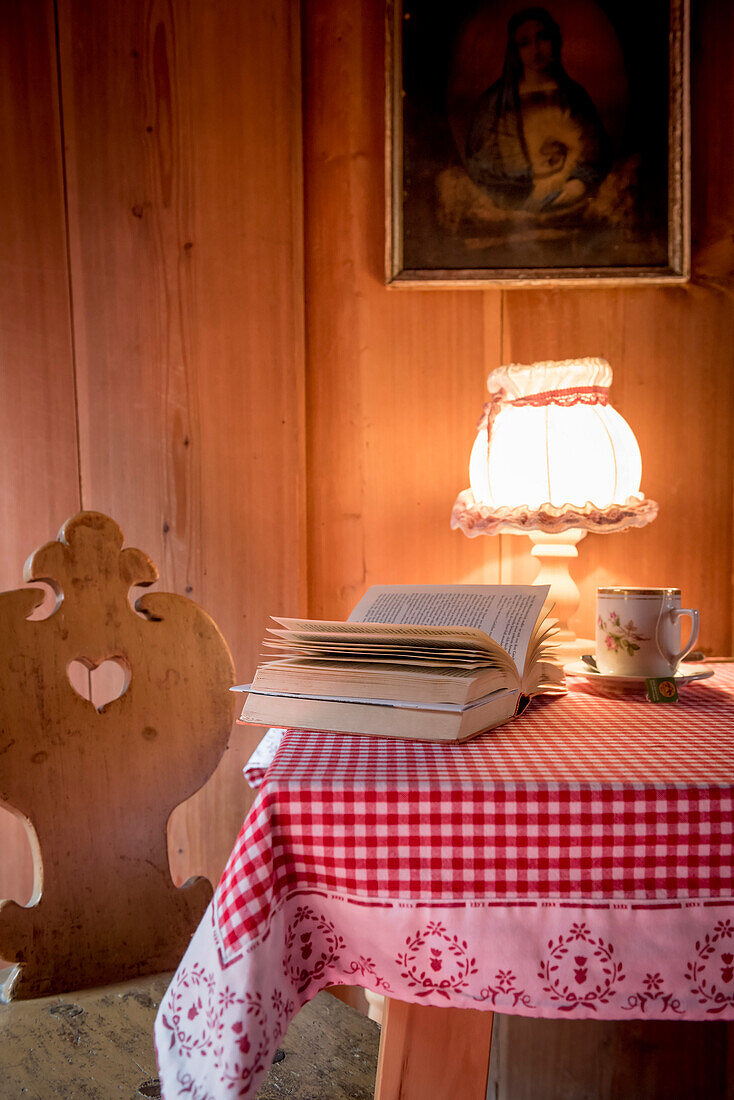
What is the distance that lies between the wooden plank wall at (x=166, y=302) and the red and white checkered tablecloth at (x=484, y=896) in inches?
37.1

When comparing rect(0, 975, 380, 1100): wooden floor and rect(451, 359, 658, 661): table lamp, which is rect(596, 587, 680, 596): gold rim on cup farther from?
rect(0, 975, 380, 1100): wooden floor

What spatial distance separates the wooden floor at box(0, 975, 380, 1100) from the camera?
0.70 metres

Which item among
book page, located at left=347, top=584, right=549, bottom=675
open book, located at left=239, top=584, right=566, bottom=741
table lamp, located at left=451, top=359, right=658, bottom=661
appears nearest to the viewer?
open book, located at left=239, top=584, right=566, bottom=741

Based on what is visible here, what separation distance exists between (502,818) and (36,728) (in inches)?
23.9

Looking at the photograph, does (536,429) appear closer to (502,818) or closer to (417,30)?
(502,818)

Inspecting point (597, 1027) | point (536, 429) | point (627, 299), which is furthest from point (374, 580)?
point (597, 1027)

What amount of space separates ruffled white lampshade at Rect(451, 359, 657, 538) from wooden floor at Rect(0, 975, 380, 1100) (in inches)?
27.5

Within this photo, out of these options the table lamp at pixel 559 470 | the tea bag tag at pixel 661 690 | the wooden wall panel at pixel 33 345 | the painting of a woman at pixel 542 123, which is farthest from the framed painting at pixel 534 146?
the tea bag tag at pixel 661 690

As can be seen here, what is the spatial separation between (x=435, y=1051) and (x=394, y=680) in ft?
0.94

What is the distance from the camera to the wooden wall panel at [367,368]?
1.47 m

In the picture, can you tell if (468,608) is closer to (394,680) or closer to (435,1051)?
(394,680)

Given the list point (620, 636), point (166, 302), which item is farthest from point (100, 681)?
point (620, 636)

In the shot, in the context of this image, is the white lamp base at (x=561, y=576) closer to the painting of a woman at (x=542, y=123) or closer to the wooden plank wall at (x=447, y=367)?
the wooden plank wall at (x=447, y=367)

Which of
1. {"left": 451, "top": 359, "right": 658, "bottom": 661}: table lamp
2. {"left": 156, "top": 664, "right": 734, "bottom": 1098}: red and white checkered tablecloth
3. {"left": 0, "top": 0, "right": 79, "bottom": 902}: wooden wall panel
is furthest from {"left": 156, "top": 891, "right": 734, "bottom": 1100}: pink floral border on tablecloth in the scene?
{"left": 0, "top": 0, "right": 79, "bottom": 902}: wooden wall panel
